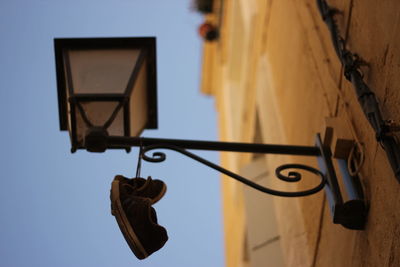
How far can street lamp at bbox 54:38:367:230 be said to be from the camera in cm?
320

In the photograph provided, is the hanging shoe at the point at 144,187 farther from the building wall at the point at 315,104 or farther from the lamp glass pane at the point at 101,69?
the building wall at the point at 315,104

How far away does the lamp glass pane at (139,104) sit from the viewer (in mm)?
3857

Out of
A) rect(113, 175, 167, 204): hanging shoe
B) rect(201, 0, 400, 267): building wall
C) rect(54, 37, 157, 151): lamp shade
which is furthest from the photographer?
rect(54, 37, 157, 151): lamp shade

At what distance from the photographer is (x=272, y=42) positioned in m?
6.71

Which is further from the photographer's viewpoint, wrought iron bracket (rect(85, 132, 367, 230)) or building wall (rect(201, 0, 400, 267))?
wrought iron bracket (rect(85, 132, 367, 230))

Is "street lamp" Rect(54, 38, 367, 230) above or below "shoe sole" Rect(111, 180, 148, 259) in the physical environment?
above

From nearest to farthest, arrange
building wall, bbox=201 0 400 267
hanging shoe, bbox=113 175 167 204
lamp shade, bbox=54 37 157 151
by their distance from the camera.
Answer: building wall, bbox=201 0 400 267
hanging shoe, bbox=113 175 167 204
lamp shade, bbox=54 37 157 151

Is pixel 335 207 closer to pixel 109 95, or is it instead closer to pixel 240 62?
pixel 109 95

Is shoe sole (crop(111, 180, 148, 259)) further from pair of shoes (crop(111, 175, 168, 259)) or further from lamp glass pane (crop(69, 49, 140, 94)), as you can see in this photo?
lamp glass pane (crop(69, 49, 140, 94))

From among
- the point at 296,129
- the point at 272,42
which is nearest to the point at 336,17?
the point at 296,129

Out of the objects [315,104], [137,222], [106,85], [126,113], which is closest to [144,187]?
[137,222]

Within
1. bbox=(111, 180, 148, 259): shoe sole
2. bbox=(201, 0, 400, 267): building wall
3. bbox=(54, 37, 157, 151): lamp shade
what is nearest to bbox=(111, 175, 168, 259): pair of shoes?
bbox=(111, 180, 148, 259): shoe sole

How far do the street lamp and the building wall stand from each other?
0.15 meters

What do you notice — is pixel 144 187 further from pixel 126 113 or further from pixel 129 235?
pixel 126 113
